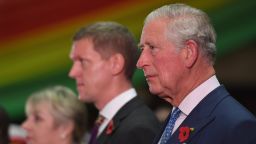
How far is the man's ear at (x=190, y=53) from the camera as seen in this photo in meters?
2.49

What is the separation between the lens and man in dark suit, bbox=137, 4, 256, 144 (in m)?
2.42

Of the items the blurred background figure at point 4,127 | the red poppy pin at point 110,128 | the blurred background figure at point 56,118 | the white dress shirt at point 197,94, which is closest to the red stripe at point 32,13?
the blurred background figure at point 56,118

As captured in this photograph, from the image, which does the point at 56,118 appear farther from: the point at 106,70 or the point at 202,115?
the point at 202,115

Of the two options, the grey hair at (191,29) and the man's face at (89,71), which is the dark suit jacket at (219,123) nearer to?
the grey hair at (191,29)

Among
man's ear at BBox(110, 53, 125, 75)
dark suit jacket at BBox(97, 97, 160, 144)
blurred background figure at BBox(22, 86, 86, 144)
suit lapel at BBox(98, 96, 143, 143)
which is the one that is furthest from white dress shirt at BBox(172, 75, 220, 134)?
blurred background figure at BBox(22, 86, 86, 144)

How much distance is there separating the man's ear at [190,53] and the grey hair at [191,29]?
14mm

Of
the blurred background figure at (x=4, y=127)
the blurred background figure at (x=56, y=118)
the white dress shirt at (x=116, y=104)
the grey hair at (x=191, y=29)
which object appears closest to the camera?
the grey hair at (x=191, y=29)

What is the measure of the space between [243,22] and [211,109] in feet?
8.04

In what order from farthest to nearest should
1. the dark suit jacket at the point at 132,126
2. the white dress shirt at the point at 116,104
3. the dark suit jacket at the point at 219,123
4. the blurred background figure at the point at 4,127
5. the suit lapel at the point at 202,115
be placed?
the blurred background figure at the point at 4,127 → the white dress shirt at the point at 116,104 → the dark suit jacket at the point at 132,126 → the suit lapel at the point at 202,115 → the dark suit jacket at the point at 219,123

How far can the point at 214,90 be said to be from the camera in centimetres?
247

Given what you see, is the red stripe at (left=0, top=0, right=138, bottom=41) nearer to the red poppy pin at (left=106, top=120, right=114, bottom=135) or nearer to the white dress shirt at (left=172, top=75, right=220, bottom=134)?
the red poppy pin at (left=106, top=120, right=114, bottom=135)

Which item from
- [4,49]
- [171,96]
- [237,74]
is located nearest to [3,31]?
[4,49]

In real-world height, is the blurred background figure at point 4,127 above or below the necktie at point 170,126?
below

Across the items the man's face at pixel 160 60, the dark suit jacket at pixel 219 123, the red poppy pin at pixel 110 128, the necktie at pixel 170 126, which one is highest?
the man's face at pixel 160 60
